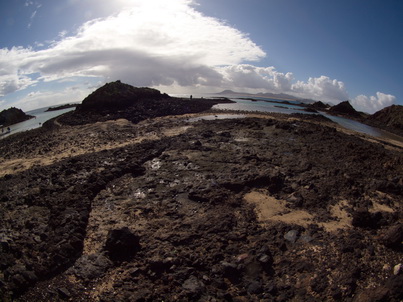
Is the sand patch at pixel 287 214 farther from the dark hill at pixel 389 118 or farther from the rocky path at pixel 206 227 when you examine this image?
the dark hill at pixel 389 118

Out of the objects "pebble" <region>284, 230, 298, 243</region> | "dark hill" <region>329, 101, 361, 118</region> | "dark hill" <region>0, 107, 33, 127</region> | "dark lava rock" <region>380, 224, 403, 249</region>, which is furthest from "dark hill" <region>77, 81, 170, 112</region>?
"dark hill" <region>329, 101, 361, 118</region>

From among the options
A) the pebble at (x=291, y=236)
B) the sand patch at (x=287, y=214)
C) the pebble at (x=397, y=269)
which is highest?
the sand patch at (x=287, y=214)

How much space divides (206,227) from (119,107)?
33.6 metres

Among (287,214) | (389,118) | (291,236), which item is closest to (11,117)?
(287,214)

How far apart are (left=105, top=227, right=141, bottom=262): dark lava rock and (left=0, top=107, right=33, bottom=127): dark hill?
203ft

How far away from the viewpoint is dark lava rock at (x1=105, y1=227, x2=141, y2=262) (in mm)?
7609

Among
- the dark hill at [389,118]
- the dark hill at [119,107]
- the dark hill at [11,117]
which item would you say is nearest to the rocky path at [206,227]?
the dark hill at [119,107]

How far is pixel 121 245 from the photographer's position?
7.69m

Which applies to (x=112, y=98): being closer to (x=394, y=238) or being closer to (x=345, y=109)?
(x=394, y=238)

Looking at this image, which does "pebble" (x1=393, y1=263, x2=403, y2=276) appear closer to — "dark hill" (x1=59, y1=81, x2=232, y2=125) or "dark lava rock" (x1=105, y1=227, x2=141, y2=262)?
"dark lava rock" (x1=105, y1=227, x2=141, y2=262)

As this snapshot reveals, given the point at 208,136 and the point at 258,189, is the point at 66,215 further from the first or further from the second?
the point at 208,136

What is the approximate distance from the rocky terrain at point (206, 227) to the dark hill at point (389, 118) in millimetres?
33265

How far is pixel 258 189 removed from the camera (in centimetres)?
1184

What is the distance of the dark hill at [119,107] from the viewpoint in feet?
109
